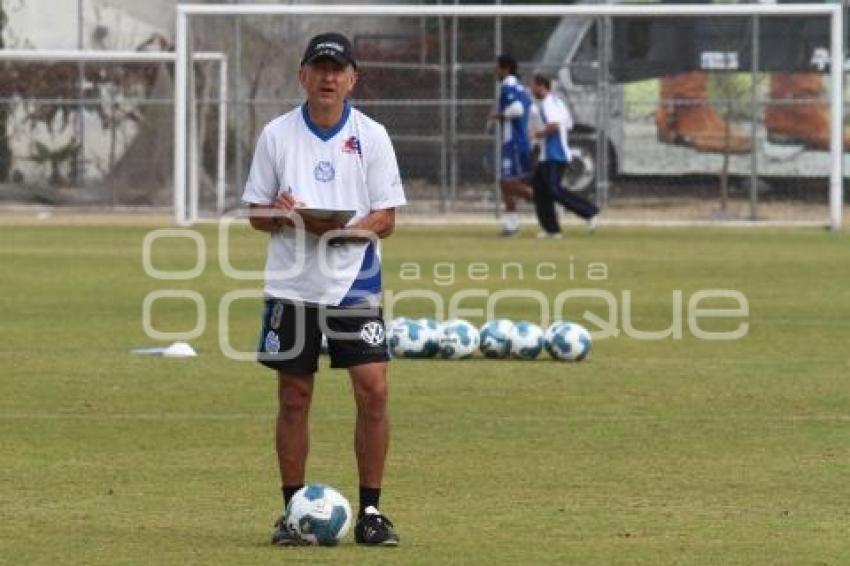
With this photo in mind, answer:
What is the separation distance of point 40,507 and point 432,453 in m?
2.60

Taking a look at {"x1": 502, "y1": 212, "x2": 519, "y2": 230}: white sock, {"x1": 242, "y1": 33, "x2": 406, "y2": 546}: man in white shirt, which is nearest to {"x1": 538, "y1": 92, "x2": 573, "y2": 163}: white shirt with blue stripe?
{"x1": 502, "y1": 212, "x2": 519, "y2": 230}: white sock

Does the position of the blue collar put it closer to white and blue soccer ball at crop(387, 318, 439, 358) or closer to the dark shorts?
the dark shorts

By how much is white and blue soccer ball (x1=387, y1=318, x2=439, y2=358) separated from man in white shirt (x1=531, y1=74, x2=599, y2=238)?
1486 centimetres

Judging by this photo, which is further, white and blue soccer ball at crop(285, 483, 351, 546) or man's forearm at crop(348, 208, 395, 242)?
man's forearm at crop(348, 208, 395, 242)

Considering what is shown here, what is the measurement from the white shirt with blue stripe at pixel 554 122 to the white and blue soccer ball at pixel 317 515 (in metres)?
22.9

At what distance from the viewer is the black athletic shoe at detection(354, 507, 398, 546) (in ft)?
30.8

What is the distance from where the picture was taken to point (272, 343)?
31.7 feet

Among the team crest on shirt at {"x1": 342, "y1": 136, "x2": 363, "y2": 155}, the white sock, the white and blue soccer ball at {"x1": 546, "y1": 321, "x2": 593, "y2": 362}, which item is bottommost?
the white and blue soccer ball at {"x1": 546, "y1": 321, "x2": 593, "y2": 362}

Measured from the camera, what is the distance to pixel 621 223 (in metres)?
36.8

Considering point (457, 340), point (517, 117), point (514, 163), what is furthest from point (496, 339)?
point (514, 163)

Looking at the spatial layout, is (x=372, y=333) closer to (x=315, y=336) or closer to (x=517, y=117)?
(x=315, y=336)

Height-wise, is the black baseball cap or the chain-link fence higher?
the chain-link fence

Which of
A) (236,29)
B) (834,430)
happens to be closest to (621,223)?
(236,29)

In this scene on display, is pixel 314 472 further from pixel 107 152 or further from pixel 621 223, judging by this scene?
pixel 107 152
